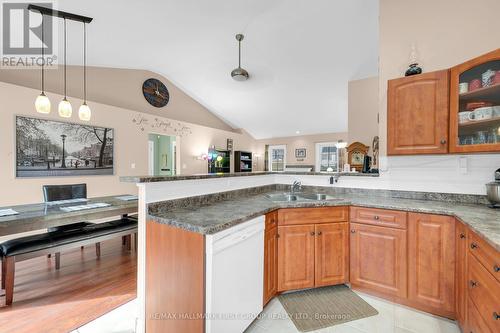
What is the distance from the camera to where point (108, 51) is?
13.4ft

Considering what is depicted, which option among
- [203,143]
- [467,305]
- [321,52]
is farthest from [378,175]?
[203,143]

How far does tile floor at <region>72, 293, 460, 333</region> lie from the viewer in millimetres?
1616

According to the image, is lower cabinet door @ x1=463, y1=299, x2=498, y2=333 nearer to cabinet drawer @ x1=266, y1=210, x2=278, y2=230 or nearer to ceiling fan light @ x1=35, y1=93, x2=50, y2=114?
cabinet drawer @ x1=266, y1=210, x2=278, y2=230

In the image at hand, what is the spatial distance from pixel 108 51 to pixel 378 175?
4932mm

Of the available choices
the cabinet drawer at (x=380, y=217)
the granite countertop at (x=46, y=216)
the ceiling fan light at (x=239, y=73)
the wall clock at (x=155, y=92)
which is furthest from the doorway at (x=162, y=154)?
the cabinet drawer at (x=380, y=217)

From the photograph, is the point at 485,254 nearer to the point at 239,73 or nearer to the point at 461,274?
the point at 461,274

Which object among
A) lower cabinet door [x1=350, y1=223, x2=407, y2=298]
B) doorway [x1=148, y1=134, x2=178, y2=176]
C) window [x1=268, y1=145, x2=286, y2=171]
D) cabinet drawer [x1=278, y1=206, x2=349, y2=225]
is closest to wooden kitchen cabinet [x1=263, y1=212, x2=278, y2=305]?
cabinet drawer [x1=278, y1=206, x2=349, y2=225]

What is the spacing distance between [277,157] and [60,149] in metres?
7.23

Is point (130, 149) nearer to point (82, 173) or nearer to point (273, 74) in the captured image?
point (82, 173)

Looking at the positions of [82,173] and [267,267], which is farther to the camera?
[82,173]

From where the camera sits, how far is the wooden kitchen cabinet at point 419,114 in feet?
6.11

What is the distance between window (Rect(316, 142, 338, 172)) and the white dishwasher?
7.30 m

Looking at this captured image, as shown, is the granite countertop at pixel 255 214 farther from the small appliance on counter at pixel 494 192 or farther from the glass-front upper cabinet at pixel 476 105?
the glass-front upper cabinet at pixel 476 105

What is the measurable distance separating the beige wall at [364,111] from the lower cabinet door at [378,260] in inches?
117
